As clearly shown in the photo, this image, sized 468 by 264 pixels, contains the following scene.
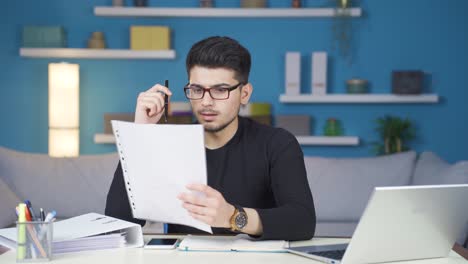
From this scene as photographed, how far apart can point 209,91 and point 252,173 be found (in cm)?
Result: 30

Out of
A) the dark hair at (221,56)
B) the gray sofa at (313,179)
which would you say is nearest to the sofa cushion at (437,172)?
the gray sofa at (313,179)

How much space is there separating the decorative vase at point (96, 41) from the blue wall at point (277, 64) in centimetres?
14

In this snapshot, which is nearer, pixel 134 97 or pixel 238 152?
pixel 238 152

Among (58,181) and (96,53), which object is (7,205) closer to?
(58,181)

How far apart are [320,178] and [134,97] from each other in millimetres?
1899

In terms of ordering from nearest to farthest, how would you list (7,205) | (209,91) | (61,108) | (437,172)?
(209,91) → (7,205) → (437,172) → (61,108)

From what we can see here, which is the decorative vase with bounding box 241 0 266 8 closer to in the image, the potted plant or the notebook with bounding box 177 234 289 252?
the potted plant

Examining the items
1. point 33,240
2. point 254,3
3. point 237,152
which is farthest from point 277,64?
point 33,240

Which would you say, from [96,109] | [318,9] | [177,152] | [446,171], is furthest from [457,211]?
[96,109]

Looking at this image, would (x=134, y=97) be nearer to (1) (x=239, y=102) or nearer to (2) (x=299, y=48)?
(2) (x=299, y=48)

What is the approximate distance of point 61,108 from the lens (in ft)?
16.0

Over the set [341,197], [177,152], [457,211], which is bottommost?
[341,197]

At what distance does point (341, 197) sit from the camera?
367 centimetres

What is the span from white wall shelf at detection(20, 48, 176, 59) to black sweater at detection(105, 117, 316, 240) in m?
2.82
